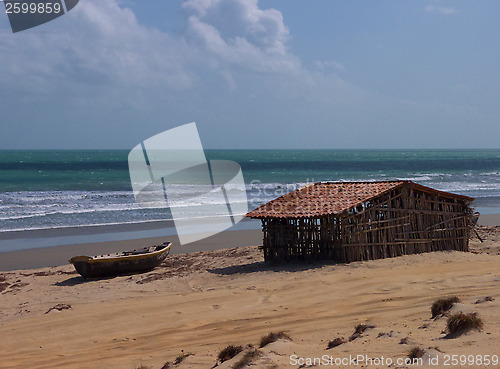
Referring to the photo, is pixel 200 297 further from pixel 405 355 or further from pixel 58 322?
pixel 405 355

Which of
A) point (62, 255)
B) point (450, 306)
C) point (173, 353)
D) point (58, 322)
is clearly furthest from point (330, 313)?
point (62, 255)

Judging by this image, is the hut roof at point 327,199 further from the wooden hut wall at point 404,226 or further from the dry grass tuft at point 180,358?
the dry grass tuft at point 180,358

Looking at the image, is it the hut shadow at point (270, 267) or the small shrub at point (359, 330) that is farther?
the hut shadow at point (270, 267)

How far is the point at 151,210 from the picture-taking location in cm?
3169

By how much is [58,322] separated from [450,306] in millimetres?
7545

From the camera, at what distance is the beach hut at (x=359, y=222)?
47.5ft

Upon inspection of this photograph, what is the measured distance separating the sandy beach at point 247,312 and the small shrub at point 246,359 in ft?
0.24

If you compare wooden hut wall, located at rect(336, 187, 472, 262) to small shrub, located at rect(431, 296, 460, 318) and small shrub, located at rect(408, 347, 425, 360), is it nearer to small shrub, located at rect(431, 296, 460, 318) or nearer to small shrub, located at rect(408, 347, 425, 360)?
small shrub, located at rect(431, 296, 460, 318)

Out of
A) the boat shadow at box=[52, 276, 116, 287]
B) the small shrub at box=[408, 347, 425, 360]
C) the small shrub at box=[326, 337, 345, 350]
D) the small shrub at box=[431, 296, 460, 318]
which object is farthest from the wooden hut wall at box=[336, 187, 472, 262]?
the small shrub at box=[408, 347, 425, 360]

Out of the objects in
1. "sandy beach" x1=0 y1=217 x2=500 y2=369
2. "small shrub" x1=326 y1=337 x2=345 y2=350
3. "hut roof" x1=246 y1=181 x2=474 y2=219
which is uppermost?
"hut roof" x1=246 y1=181 x2=474 y2=219

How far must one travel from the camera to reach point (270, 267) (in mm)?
15078

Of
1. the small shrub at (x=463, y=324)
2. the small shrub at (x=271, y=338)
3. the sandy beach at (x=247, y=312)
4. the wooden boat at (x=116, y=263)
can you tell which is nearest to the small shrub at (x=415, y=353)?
the sandy beach at (x=247, y=312)

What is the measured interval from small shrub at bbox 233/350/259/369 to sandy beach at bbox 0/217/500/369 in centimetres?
7

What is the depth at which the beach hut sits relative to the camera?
47.5 feet
